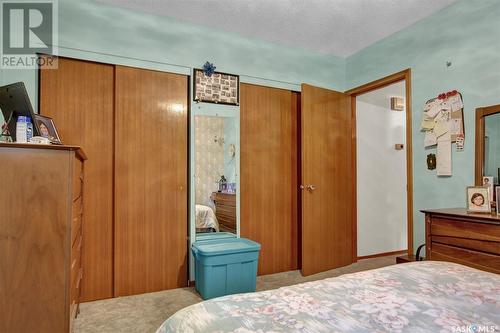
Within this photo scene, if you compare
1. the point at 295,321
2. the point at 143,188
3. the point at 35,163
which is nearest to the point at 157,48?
the point at 143,188

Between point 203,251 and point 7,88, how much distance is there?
170 centimetres

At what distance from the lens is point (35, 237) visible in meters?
1.43

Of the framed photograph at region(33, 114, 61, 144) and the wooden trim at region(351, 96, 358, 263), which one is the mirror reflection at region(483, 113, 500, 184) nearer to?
the wooden trim at region(351, 96, 358, 263)

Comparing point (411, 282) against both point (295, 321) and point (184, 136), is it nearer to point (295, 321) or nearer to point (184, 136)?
point (295, 321)

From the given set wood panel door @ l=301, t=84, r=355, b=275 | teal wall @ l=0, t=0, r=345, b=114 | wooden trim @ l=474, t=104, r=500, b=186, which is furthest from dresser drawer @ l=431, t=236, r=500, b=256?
teal wall @ l=0, t=0, r=345, b=114

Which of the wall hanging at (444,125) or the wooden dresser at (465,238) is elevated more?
the wall hanging at (444,125)

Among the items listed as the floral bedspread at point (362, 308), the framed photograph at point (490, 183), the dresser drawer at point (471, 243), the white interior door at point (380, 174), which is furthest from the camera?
the white interior door at point (380, 174)

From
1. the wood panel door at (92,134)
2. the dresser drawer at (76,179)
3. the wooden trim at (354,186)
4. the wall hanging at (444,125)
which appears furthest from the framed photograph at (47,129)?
the wooden trim at (354,186)

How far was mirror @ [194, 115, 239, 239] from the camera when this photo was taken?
114 inches

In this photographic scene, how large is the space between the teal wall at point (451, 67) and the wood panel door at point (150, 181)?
2.19 m

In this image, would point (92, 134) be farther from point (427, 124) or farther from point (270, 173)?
point (427, 124)

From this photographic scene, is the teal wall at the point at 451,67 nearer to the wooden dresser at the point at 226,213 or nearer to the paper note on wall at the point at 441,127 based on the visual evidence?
the paper note on wall at the point at 441,127

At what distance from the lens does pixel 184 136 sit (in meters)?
2.85

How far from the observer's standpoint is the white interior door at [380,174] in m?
3.89
